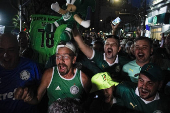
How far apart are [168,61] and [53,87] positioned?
3271 mm

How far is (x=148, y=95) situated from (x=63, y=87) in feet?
4.68

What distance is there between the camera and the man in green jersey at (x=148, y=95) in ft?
7.85

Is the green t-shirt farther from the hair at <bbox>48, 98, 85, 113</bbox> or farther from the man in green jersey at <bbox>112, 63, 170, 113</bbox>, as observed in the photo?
the hair at <bbox>48, 98, 85, 113</bbox>

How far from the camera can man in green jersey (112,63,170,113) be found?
7.85 ft

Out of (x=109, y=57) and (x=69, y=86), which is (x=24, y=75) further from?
(x=109, y=57)

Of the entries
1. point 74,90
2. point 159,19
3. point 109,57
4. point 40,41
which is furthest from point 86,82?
point 159,19

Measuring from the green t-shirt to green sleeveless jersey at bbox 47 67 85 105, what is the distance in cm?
73

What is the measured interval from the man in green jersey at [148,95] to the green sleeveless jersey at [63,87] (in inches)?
31.1

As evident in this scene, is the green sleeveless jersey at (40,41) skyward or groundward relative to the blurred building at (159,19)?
groundward

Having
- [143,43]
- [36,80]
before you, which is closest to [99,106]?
[36,80]

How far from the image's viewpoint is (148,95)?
2.39 m

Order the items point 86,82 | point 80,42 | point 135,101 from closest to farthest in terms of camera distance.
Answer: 1. point 135,101
2. point 86,82
3. point 80,42

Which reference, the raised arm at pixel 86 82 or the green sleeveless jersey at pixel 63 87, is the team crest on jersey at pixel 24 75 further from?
the raised arm at pixel 86 82

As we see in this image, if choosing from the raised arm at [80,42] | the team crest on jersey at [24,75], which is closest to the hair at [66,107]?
the team crest on jersey at [24,75]
